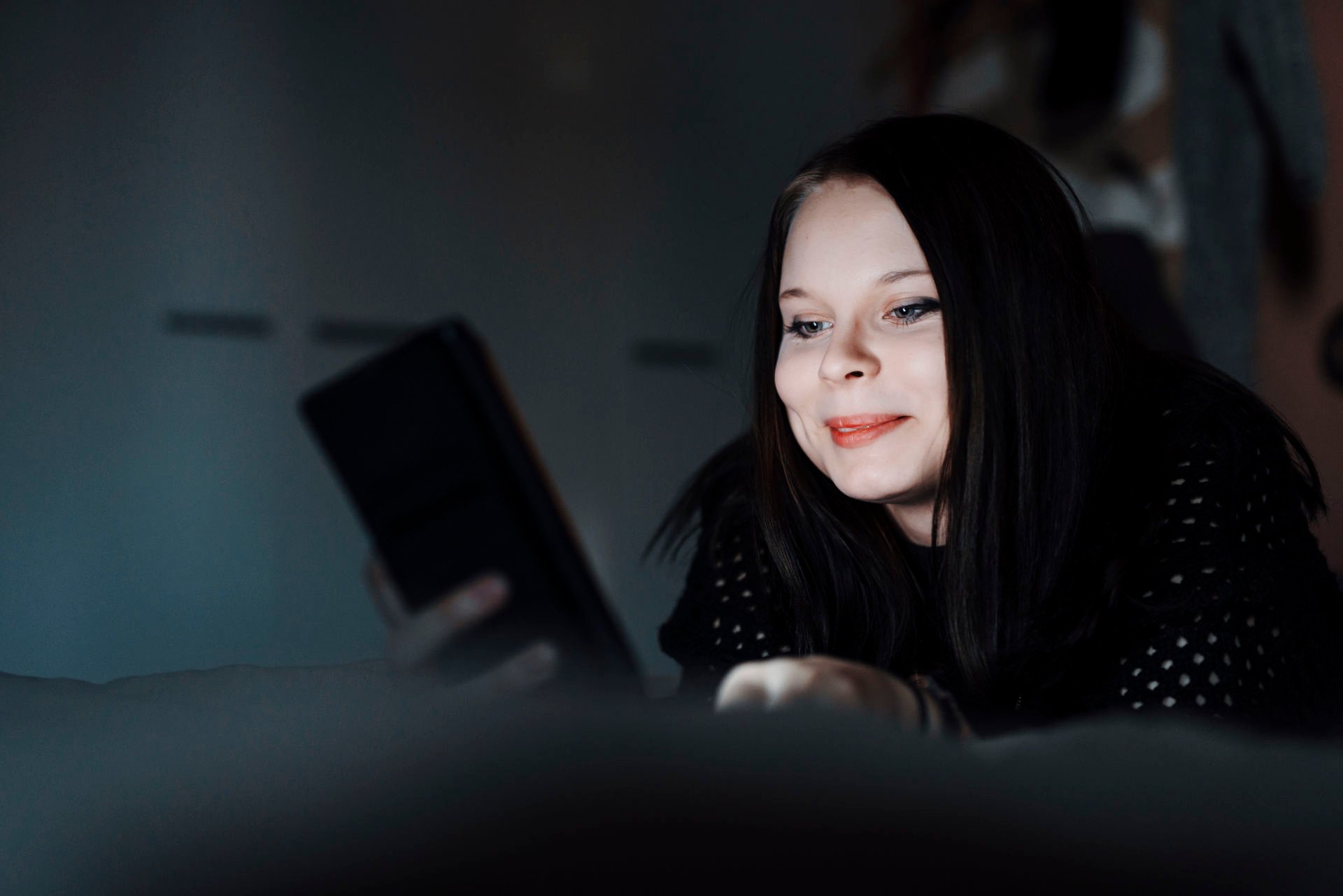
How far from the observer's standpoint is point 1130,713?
2.37 feet

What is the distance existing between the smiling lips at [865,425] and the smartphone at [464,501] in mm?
290

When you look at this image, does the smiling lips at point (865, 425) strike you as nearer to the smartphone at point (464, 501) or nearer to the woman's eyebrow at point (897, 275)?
the woman's eyebrow at point (897, 275)

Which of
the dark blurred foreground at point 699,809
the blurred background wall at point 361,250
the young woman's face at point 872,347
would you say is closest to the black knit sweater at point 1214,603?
the young woman's face at point 872,347

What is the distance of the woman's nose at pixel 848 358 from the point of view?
2.58ft

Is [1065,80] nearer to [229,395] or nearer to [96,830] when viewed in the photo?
[229,395]

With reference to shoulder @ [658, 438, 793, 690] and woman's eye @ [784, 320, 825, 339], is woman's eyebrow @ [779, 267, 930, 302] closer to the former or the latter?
woman's eye @ [784, 320, 825, 339]

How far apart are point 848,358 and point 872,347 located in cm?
2

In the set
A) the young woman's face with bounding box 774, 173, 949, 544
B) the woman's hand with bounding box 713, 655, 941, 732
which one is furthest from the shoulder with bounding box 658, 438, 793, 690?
the woman's hand with bounding box 713, 655, 941, 732

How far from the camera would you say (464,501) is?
605 millimetres

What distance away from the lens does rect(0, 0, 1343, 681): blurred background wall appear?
1.92 metres

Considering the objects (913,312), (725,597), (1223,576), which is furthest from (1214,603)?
(725,597)

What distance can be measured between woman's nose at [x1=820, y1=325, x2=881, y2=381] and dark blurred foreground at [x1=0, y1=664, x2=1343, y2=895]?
48 centimetres

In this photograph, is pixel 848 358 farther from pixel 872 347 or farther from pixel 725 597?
pixel 725 597

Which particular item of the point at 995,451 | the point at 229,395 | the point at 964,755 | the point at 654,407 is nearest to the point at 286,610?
the point at 229,395
